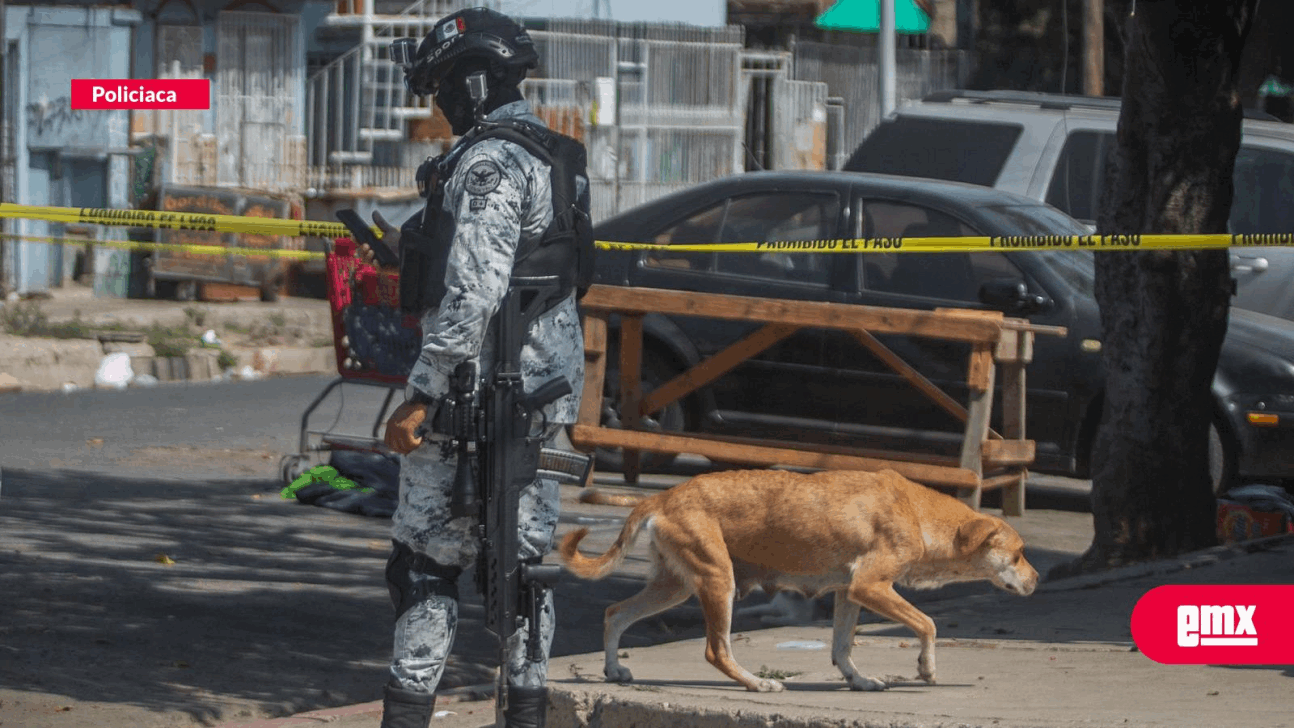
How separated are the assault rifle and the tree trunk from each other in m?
3.28

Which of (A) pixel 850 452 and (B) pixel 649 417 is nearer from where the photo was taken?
(A) pixel 850 452

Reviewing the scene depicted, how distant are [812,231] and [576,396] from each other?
194 inches

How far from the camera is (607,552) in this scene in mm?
5273

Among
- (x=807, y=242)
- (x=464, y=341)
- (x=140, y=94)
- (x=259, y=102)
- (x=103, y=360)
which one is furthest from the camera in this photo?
(x=259, y=102)

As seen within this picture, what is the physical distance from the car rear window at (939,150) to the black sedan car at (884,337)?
1.96m

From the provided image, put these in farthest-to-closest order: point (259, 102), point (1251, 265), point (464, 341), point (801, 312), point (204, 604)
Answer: point (259, 102) → point (1251, 265) → point (801, 312) → point (204, 604) → point (464, 341)

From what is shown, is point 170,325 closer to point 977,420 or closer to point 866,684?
point 977,420

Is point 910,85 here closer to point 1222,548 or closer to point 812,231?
point 812,231

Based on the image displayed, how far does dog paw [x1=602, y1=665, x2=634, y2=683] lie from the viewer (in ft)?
17.1

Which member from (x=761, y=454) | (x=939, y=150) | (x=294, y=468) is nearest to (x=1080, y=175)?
(x=939, y=150)

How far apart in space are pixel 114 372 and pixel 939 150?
6.17 meters

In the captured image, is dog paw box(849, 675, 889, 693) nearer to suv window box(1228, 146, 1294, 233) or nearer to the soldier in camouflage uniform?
the soldier in camouflage uniform

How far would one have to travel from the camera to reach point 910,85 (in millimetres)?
27516

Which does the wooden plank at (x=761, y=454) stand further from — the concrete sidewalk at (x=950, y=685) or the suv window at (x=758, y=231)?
the concrete sidewalk at (x=950, y=685)
